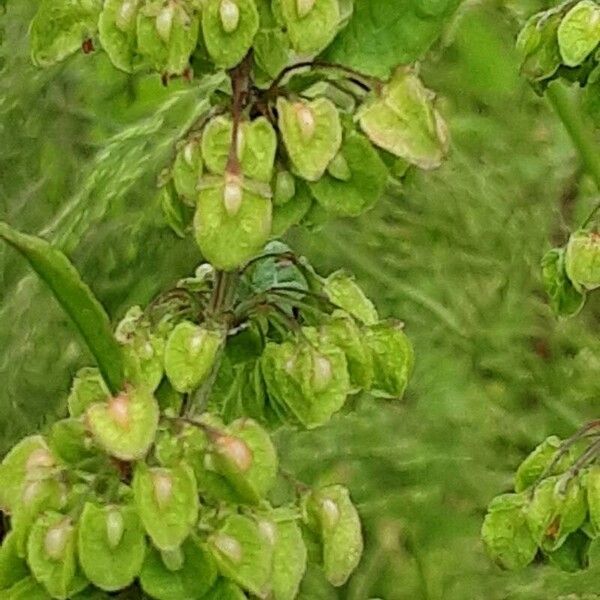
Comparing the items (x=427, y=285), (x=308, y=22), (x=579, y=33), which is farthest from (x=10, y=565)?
(x=427, y=285)

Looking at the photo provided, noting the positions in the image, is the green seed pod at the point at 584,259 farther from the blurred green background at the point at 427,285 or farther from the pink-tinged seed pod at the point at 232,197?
the blurred green background at the point at 427,285

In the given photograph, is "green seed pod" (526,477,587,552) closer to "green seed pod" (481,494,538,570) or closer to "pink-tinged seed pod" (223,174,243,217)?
"green seed pod" (481,494,538,570)

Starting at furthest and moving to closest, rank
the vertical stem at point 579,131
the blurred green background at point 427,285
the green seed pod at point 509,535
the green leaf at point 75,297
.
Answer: the blurred green background at point 427,285 < the vertical stem at point 579,131 < the green seed pod at point 509,535 < the green leaf at point 75,297

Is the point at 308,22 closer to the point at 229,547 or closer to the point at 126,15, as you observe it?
the point at 126,15

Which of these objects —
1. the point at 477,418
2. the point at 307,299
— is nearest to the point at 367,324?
the point at 307,299

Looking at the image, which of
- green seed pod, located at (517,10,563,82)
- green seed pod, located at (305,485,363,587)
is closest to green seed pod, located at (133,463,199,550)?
green seed pod, located at (305,485,363,587)

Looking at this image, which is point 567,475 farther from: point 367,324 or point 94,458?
point 94,458

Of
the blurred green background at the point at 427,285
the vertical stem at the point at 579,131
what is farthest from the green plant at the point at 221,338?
the blurred green background at the point at 427,285
